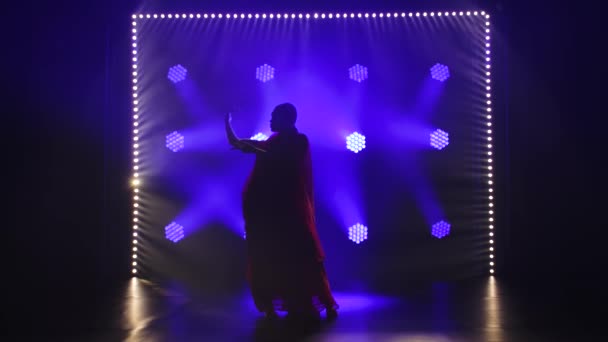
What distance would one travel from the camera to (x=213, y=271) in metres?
3.99

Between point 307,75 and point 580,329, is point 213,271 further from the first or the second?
point 580,329

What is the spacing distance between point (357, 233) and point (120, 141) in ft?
6.85

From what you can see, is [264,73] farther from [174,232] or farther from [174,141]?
Answer: [174,232]

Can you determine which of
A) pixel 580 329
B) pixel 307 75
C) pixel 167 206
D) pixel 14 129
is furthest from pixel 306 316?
pixel 14 129

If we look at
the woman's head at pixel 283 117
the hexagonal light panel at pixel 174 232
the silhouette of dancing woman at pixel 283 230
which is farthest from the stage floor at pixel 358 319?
the woman's head at pixel 283 117

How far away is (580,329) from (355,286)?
5.54 feet

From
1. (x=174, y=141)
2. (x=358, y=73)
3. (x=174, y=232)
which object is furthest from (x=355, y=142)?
(x=174, y=232)

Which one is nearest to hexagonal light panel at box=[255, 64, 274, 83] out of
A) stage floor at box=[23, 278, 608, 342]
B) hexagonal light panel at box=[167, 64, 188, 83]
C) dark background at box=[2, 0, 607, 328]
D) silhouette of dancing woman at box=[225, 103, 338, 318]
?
hexagonal light panel at box=[167, 64, 188, 83]

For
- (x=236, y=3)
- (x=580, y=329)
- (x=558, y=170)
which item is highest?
(x=236, y=3)

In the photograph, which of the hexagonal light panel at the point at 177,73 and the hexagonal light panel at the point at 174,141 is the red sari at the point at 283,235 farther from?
the hexagonal light panel at the point at 177,73

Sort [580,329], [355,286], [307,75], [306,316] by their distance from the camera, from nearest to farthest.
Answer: [580,329], [306,316], [355,286], [307,75]

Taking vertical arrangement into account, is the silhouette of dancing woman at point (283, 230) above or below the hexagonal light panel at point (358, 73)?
below

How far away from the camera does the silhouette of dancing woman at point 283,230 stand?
8.80 ft

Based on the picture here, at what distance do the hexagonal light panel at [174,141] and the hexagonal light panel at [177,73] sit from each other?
451 mm
